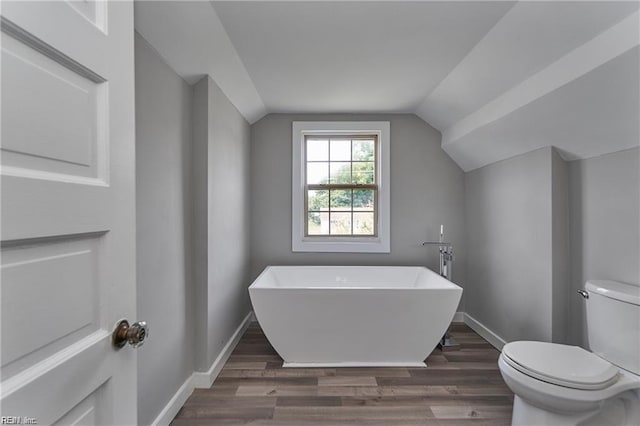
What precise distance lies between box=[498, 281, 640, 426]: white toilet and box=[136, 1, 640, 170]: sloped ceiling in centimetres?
91

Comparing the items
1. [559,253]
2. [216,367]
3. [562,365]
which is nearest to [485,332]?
[559,253]

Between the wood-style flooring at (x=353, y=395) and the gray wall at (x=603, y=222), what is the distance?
2.47 ft

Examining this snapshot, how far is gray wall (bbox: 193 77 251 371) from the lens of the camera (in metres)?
2.11

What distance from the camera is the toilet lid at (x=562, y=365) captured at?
143 centimetres

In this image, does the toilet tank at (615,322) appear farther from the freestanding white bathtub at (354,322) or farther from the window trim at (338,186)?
the window trim at (338,186)

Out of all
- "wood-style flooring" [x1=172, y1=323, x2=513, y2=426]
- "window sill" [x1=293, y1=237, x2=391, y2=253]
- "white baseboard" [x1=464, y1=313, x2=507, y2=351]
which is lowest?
"wood-style flooring" [x1=172, y1=323, x2=513, y2=426]

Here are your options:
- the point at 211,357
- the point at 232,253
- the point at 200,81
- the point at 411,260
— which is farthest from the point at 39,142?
the point at 411,260

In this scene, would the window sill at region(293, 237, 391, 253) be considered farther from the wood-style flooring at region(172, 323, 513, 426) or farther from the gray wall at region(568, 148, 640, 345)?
the gray wall at region(568, 148, 640, 345)

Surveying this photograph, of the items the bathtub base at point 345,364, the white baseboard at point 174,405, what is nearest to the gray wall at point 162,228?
the white baseboard at point 174,405

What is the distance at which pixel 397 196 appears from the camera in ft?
11.1

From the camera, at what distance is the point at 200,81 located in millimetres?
2100

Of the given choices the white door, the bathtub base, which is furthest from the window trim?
the white door

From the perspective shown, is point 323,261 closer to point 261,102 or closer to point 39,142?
point 261,102

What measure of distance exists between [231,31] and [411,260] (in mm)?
2644
